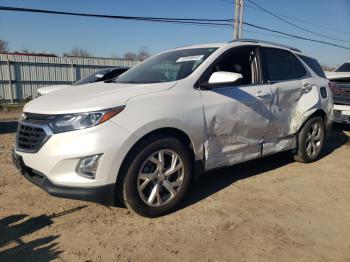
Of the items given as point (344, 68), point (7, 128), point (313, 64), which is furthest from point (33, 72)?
point (313, 64)

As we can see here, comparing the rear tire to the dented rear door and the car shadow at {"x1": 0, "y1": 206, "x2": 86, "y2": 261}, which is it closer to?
the dented rear door

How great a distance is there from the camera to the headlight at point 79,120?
3.26 m

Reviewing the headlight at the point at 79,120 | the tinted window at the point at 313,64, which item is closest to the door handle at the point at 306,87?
the tinted window at the point at 313,64

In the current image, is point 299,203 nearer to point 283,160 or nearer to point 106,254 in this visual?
point 283,160

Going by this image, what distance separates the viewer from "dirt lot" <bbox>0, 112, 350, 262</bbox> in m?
3.08

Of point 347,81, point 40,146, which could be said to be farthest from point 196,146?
point 347,81

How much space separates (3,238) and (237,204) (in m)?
2.40

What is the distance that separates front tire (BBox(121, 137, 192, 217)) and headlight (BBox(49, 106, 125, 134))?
45 centimetres

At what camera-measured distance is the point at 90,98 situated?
3.51 metres

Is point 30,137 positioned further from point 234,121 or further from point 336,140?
point 336,140

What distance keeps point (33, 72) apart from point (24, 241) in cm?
1831

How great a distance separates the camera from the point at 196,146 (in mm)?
3918

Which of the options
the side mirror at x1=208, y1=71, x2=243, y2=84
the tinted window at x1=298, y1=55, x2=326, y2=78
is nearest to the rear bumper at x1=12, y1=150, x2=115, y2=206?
the side mirror at x1=208, y1=71, x2=243, y2=84

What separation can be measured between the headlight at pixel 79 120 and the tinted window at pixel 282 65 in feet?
8.36
